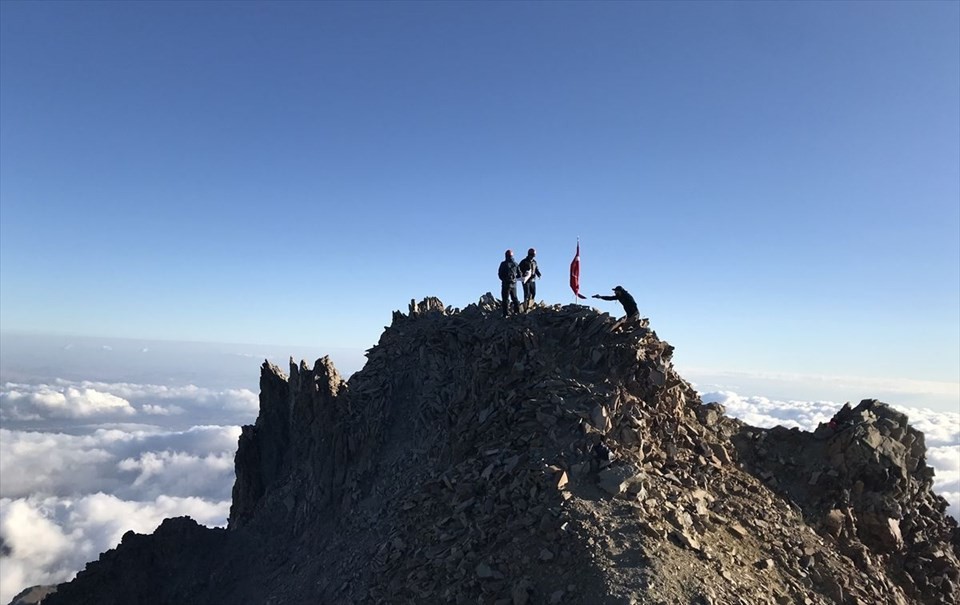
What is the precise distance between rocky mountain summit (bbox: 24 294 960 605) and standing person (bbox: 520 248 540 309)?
79cm

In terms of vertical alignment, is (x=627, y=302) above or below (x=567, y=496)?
above

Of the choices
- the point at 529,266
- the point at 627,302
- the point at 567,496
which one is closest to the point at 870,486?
the point at 627,302

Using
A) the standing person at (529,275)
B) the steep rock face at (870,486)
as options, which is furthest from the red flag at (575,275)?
the steep rock face at (870,486)

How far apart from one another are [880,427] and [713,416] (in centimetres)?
716

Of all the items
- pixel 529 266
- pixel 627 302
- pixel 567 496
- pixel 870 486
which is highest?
pixel 529 266

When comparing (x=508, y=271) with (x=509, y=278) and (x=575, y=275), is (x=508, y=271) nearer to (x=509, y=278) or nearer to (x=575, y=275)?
(x=509, y=278)

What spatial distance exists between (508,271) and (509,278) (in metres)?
0.38

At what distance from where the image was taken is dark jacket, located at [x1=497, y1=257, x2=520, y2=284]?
25000mm

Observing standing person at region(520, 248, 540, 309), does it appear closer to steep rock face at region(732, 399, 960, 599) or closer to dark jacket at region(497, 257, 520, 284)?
dark jacket at region(497, 257, 520, 284)

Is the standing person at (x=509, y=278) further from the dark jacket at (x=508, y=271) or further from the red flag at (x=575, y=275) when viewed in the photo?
the red flag at (x=575, y=275)

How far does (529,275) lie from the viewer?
85.3ft

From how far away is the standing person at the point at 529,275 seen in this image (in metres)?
25.8

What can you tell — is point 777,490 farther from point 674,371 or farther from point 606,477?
point 606,477

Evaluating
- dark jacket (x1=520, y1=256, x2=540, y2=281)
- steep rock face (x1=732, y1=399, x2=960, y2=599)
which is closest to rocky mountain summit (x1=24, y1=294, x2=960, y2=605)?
steep rock face (x1=732, y1=399, x2=960, y2=599)
